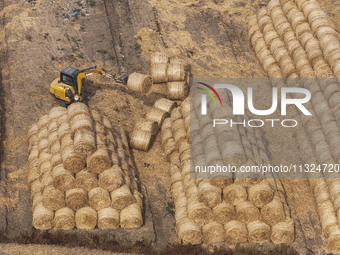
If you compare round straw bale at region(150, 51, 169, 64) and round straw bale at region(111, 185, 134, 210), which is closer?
round straw bale at region(111, 185, 134, 210)

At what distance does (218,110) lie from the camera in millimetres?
21438

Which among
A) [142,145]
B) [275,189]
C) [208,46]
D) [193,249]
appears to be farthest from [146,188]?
[208,46]

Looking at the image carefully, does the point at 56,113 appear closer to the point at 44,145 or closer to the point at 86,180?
the point at 44,145

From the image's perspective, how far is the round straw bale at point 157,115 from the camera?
80.0 feet

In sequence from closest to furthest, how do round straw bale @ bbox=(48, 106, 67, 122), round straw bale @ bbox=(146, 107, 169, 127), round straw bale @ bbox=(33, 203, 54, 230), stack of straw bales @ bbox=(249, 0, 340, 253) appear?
round straw bale @ bbox=(33, 203, 54, 230), stack of straw bales @ bbox=(249, 0, 340, 253), round straw bale @ bbox=(48, 106, 67, 122), round straw bale @ bbox=(146, 107, 169, 127)

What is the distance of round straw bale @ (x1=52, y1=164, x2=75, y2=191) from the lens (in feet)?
64.7

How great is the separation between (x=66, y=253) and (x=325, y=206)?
10.4 metres

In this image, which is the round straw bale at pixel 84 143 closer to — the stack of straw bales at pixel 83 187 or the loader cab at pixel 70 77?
the stack of straw bales at pixel 83 187

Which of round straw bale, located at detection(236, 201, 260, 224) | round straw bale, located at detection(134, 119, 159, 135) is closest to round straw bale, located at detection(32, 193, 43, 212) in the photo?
round straw bale, located at detection(134, 119, 159, 135)

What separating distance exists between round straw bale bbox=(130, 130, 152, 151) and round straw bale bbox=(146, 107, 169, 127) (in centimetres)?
114

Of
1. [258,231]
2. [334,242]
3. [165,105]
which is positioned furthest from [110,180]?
[334,242]

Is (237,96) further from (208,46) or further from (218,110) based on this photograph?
(208,46)

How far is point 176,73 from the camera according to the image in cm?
2661

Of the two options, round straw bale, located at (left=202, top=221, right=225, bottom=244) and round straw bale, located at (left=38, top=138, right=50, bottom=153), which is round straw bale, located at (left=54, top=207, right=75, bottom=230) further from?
round straw bale, located at (left=202, top=221, right=225, bottom=244)
